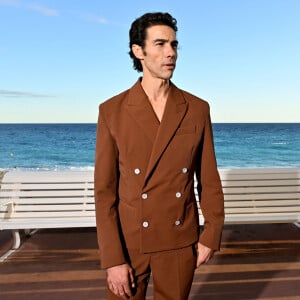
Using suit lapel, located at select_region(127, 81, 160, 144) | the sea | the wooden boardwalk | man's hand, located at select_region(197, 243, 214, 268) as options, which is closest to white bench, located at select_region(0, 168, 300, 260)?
the wooden boardwalk

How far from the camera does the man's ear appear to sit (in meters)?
1.53

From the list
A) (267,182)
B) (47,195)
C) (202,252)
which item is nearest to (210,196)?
(202,252)

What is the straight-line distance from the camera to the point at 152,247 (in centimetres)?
151

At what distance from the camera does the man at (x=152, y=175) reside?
58.3 inches

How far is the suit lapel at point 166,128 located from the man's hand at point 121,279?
34 cm

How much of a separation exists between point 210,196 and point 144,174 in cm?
30

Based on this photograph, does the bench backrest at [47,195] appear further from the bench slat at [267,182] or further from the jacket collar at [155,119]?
the jacket collar at [155,119]

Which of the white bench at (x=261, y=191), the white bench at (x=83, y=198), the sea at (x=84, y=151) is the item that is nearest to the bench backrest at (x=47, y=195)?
the white bench at (x=83, y=198)

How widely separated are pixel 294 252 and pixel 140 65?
3.49 m

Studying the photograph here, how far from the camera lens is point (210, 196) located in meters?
1.59

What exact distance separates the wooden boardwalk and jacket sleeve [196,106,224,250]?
192cm

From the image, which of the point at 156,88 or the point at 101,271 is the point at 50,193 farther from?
the point at 156,88

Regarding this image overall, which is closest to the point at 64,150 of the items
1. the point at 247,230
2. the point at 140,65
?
the point at 247,230

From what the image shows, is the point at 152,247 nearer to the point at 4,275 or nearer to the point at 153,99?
the point at 153,99
